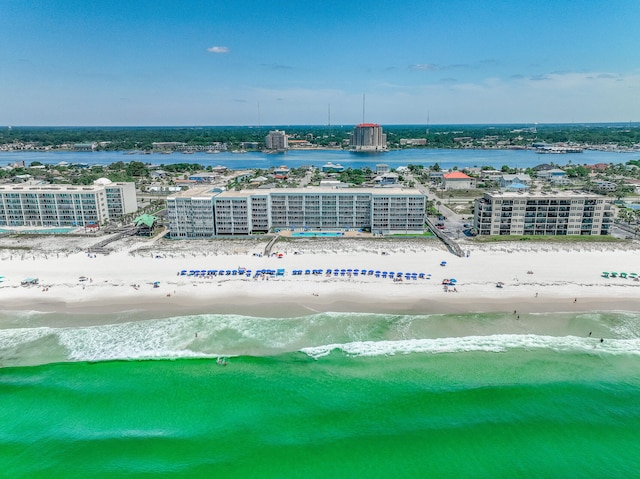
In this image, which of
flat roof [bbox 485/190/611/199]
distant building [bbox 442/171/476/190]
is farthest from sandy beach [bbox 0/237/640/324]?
distant building [bbox 442/171/476/190]

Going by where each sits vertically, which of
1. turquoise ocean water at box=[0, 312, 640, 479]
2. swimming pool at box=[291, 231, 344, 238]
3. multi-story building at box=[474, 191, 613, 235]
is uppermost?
multi-story building at box=[474, 191, 613, 235]

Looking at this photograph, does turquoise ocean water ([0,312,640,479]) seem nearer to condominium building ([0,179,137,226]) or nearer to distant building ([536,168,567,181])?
condominium building ([0,179,137,226])

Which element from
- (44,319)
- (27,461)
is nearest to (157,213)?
(44,319)

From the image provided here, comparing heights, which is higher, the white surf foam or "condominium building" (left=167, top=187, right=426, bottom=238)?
"condominium building" (left=167, top=187, right=426, bottom=238)

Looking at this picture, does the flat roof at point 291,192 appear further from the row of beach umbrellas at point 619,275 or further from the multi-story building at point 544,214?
the row of beach umbrellas at point 619,275

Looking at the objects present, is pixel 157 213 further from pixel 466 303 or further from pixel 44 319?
pixel 466 303

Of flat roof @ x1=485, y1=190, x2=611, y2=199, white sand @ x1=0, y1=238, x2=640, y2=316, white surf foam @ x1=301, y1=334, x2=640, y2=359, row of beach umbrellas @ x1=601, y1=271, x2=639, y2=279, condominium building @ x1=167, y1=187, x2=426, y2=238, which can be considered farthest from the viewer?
condominium building @ x1=167, y1=187, x2=426, y2=238

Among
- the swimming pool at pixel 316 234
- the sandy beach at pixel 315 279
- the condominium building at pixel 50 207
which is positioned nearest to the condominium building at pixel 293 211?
the swimming pool at pixel 316 234
